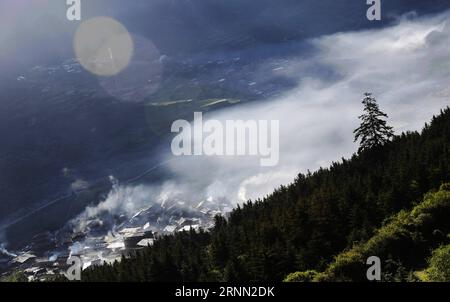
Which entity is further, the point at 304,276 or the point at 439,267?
the point at 304,276

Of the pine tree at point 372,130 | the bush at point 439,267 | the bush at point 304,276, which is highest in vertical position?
the pine tree at point 372,130

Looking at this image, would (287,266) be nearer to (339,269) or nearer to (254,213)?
(339,269)

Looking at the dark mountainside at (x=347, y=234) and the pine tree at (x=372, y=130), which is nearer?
the dark mountainside at (x=347, y=234)

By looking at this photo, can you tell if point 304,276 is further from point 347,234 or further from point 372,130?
point 372,130

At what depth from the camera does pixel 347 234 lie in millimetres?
59156

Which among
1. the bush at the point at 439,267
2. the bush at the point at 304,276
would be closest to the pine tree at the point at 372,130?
the bush at the point at 304,276

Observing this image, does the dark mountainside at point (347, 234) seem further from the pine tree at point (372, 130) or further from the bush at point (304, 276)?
the pine tree at point (372, 130)

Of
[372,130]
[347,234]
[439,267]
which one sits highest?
[372,130]

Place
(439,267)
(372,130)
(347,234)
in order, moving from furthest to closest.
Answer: (372,130), (347,234), (439,267)

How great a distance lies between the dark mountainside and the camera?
45156 mm

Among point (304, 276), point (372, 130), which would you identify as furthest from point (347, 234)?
point (372, 130)

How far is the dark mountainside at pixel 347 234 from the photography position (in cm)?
4516

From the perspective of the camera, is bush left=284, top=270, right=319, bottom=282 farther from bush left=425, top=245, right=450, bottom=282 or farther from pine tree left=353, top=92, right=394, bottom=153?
pine tree left=353, top=92, right=394, bottom=153
